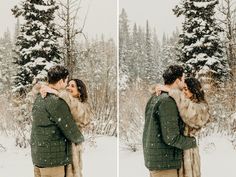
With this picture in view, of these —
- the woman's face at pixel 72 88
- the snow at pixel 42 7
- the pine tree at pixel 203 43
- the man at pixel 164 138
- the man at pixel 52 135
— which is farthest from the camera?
the snow at pixel 42 7

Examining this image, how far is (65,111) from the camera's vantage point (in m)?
2.96

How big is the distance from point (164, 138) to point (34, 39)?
1.38m

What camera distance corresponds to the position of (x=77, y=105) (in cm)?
324

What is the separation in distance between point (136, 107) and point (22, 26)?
1097 millimetres

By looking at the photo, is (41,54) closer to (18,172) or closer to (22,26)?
(22,26)

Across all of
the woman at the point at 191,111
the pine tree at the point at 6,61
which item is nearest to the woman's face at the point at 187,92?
the woman at the point at 191,111

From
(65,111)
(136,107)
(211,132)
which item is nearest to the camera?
(65,111)

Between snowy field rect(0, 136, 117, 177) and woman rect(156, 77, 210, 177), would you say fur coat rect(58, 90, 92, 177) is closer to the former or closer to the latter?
snowy field rect(0, 136, 117, 177)

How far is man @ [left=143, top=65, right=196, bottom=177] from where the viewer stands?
9.22 feet

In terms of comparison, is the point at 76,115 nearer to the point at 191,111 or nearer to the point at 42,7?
the point at 191,111

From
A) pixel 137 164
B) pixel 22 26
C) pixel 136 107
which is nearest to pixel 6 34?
pixel 22 26

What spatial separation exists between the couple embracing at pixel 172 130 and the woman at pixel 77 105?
1.63ft

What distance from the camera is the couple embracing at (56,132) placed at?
295 centimetres

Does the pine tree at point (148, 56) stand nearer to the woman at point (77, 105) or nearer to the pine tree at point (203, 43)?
the pine tree at point (203, 43)
